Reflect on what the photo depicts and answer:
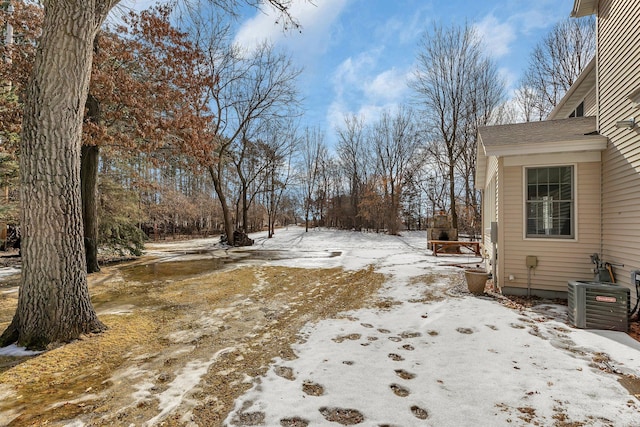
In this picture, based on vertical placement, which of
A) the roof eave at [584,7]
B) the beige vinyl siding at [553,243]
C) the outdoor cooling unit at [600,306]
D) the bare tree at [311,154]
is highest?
the bare tree at [311,154]

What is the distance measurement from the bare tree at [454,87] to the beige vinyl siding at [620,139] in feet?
37.5

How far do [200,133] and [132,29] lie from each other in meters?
3.29

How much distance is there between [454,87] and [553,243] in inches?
579

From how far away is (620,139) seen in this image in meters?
4.73

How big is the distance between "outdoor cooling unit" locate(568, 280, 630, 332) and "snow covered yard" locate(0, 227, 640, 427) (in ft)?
0.60

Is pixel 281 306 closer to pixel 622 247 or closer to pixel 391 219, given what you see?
pixel 622 247

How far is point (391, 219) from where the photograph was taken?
22.7 meters

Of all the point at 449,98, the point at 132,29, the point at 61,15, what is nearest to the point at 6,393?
the point at 61,15

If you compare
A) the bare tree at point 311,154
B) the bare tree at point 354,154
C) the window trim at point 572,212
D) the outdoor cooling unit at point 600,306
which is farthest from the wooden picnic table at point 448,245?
the bare tree at point 311,154

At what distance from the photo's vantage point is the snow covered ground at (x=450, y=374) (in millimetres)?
2195

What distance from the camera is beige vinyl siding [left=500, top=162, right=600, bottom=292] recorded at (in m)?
5.26

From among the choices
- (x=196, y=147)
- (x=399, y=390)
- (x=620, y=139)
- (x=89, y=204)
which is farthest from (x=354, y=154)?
(x=399, y=390)

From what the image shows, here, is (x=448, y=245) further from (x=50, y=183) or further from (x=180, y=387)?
(x=50, y=183)

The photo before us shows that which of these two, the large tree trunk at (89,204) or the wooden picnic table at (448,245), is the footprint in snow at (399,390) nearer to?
the large tree trunk at (89,204)
